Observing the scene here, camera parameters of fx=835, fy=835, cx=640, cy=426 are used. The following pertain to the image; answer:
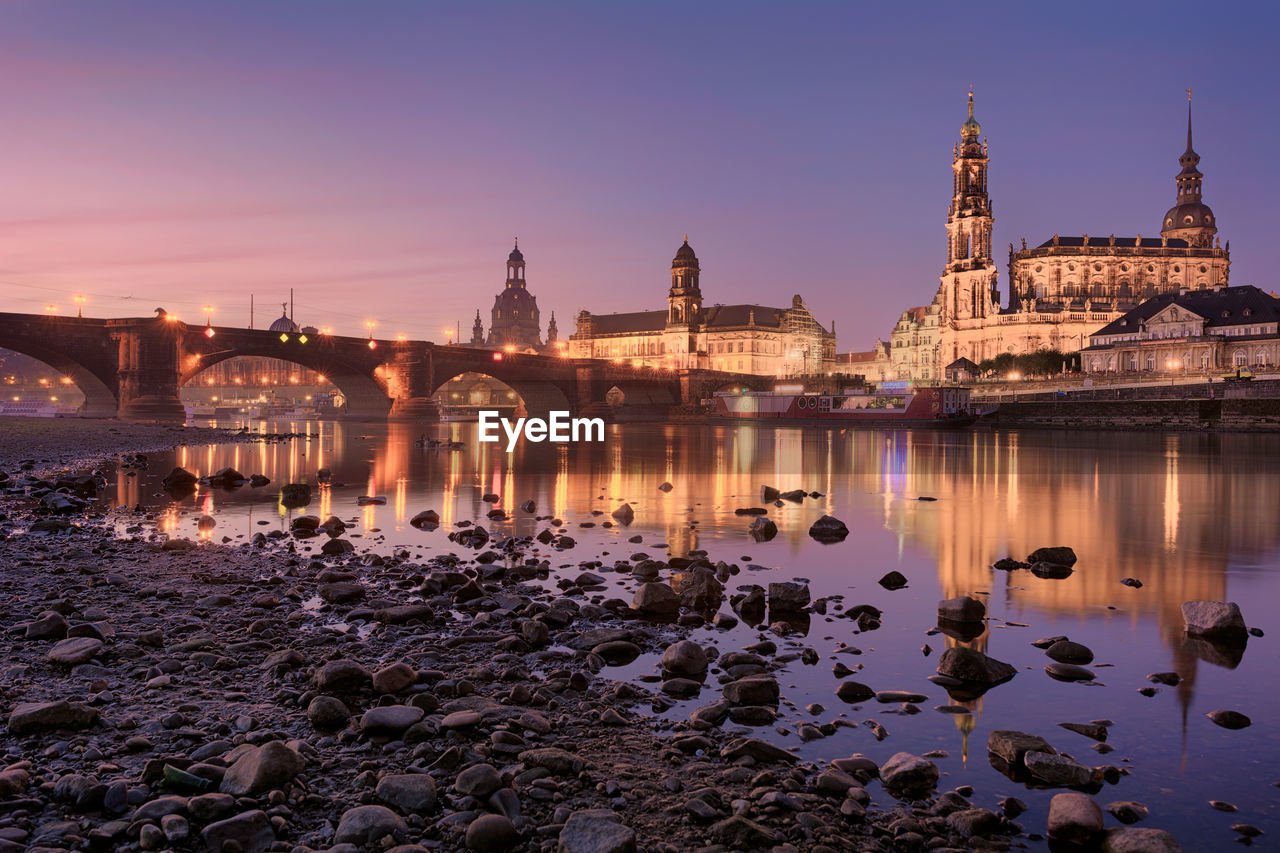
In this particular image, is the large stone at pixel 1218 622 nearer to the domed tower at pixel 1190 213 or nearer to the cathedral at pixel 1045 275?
the cathedral at pixel 1045 275

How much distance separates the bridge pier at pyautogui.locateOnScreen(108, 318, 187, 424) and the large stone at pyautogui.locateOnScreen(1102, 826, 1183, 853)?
8014 cm

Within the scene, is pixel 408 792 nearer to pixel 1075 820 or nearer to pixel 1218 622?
pixel 1075 820

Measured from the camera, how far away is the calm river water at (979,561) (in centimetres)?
643

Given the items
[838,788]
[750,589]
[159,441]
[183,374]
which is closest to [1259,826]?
[838,788]

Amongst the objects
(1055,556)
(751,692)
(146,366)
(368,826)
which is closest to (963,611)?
(751,692)

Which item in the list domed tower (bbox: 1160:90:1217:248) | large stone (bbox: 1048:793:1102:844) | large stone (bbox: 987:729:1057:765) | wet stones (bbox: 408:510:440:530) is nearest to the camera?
Answer: large stone (bbox: 1048:793:1102:844)

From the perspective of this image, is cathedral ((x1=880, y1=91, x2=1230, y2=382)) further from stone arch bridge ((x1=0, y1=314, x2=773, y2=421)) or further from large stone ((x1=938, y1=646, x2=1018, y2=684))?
large stone ((x1=938, y1=646, x2=1018, y2=684))

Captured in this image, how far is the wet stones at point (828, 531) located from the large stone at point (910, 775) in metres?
11.6

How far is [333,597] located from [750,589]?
560cm

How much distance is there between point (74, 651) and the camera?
7758 millimetres

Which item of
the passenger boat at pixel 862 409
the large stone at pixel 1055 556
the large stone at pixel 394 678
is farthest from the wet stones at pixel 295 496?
the passenger boat at pixel 862 409

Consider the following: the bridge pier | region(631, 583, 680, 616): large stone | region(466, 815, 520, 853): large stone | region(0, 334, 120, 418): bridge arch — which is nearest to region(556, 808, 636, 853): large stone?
region(466, 815, 520, 853): large stone

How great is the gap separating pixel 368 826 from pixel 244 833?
26.8 inches

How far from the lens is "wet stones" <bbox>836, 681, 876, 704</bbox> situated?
7434mm
